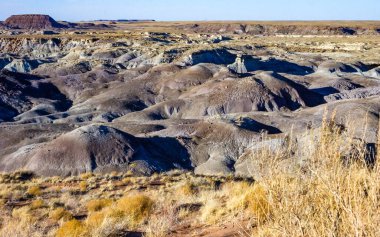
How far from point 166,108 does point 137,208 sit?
40.7 metres

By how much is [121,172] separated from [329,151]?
26302 millimetres

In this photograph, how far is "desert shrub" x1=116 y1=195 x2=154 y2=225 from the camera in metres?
13.4

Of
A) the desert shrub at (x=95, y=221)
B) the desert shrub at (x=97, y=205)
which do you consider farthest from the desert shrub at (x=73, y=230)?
the desert shrub at (x=97, y=205)

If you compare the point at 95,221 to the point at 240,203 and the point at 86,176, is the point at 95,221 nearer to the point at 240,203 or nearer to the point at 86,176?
the point at 240,203

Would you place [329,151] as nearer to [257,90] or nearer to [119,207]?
[119,207]

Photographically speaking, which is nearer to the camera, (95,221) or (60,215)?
(95,221)

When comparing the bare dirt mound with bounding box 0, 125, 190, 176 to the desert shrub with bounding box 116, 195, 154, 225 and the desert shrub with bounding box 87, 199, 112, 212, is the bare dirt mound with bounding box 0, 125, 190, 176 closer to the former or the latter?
the desert shrub with bounding box 87, 199, 112, 212

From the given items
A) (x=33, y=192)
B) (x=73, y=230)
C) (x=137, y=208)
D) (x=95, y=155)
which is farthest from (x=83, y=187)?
(x=73, y=230)

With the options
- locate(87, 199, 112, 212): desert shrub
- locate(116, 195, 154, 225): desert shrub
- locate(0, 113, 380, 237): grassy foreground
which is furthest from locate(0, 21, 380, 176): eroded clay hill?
locate(87, 199, 112, 212): desert shrub

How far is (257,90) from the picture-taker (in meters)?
56.2

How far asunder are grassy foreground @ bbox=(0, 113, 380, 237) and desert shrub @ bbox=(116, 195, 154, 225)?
3 cm

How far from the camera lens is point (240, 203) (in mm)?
12641

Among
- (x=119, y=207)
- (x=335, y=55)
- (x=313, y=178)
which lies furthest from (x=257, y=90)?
(x=335, y=55)

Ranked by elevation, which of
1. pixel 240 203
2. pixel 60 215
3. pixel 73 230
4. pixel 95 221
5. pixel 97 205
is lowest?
pixel 97 205
